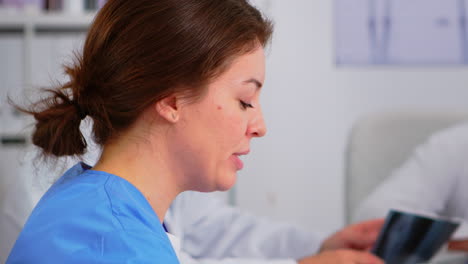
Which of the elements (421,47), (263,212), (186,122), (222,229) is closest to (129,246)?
(186,122)

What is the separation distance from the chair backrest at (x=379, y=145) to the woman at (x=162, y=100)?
38.5 inches

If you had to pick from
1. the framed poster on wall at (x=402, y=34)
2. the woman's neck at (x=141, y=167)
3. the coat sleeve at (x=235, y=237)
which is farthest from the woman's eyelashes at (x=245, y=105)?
the framed poster on wall at (x=402, y=34)

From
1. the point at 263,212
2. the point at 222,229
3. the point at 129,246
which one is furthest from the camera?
the point at 263,212

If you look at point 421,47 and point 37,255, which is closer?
point 37,255

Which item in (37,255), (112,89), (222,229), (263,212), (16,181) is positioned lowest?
(263,212)

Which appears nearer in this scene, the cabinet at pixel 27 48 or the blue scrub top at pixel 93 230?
the blue scrub top at pixel 93 230

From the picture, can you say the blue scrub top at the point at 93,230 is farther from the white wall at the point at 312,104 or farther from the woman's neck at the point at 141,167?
the white wall at the point at 312,104

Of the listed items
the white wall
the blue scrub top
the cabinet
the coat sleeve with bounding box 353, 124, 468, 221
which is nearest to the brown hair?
the blue scrub top

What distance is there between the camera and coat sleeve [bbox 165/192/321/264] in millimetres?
1348

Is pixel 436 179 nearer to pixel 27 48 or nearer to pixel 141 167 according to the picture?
pixel 141 167

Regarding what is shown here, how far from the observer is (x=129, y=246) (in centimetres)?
54

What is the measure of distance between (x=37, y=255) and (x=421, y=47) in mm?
2872

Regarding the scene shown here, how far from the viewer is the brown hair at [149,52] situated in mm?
649

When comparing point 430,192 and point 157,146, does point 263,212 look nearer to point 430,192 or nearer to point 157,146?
point 430,192
